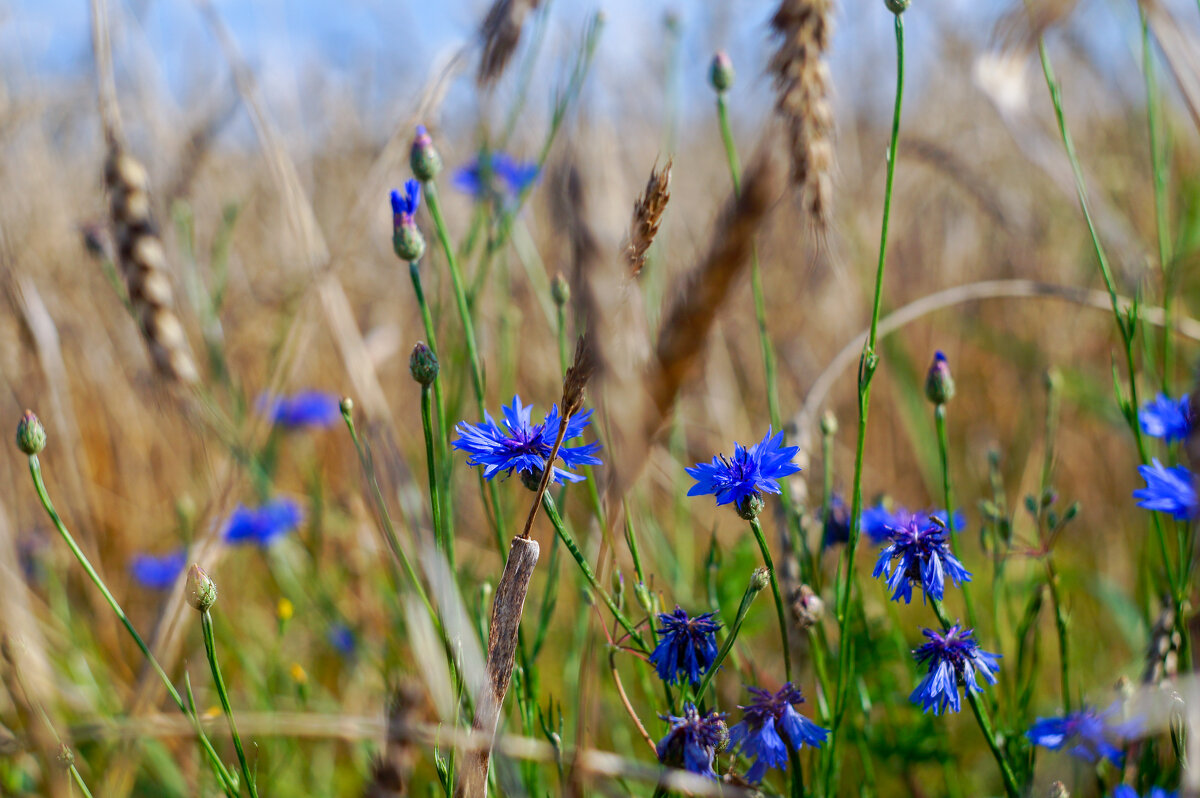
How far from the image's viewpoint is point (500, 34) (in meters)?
0.96

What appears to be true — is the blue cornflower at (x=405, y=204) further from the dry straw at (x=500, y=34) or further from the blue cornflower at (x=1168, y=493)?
the blue cornflower at (x=1168, y=493)

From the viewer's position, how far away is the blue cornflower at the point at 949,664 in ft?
2.37

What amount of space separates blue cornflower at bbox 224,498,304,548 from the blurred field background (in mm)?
55

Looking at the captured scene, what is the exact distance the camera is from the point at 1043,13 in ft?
2.57

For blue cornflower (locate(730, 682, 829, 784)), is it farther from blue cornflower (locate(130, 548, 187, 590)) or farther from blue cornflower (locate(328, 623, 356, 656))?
blue cornflower (locate(130, 548, 187, 590))

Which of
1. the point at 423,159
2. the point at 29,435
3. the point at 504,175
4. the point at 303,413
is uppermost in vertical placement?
the point at 504,175

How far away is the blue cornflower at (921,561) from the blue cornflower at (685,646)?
151mm

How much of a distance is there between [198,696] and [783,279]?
2.26m

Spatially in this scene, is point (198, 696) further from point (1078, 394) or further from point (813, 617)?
point (1078, 394)

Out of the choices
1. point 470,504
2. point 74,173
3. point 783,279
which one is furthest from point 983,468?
point 74,173

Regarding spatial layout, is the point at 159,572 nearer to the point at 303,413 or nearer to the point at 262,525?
the point at 262,525

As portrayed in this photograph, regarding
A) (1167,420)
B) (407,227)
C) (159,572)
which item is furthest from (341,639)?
(1167,420)

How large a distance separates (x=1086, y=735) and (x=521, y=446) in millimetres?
595

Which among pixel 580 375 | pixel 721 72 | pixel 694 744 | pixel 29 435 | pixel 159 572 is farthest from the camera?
pixel 159 572
